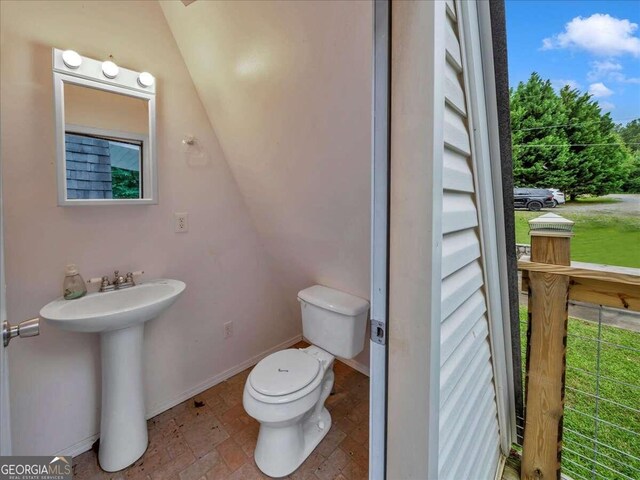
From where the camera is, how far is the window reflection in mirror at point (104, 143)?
4.31ft

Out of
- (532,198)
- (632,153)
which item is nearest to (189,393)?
(532,198)

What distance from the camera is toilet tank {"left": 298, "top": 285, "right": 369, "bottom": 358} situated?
165cm

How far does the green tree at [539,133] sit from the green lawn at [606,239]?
6.0 inches

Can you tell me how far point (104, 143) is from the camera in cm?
140

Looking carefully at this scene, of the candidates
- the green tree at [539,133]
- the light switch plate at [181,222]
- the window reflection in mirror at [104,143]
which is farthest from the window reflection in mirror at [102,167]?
the green tree at [539,133]

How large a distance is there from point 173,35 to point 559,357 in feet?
7.73

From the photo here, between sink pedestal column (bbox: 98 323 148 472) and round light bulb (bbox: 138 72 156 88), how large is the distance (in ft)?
3.96

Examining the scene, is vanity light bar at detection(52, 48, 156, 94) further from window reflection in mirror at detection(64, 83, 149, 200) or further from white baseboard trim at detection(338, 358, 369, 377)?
white baseboard trim at detection(338, 358, 369, 377)

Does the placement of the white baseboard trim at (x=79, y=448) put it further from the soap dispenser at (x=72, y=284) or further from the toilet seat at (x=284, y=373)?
the toilet seat at (x=284, y=373)

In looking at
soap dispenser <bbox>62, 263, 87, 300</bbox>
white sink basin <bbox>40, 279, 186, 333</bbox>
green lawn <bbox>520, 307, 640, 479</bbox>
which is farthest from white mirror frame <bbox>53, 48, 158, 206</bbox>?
green lawn <bbox>520, 307, 640, 479</bbox>

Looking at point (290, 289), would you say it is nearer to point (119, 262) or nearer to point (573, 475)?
point (119, 262)

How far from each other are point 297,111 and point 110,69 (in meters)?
0.92

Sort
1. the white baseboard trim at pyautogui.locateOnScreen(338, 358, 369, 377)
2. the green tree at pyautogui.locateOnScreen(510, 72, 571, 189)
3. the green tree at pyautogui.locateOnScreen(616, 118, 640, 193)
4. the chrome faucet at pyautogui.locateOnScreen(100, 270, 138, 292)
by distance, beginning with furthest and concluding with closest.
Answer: the white baseboard trim at pyautogui.locateOnScreen(338, 358, 369, 377) < the chrome faucet at pyautogui.locateOnScreen(100, 270, 138, 292) < the green tree at pyautogui.locateOnScreen(510, 72, 571, 189) < the green tree at pyautogui.locateOnScreen(616, 118, 640, 193)

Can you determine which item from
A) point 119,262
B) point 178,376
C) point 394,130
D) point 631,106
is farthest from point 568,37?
point 178,376
